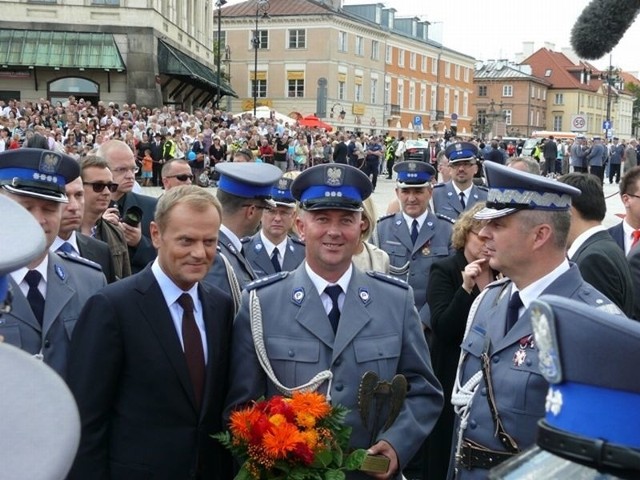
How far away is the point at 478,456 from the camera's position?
3777mm

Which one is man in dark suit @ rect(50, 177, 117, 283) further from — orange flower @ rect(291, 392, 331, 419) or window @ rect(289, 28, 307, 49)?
window @ rect(289, 28, 307, 49)

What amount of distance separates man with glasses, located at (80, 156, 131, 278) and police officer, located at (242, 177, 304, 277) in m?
1.06

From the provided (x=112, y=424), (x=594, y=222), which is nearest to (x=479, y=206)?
(x=594, y=222)

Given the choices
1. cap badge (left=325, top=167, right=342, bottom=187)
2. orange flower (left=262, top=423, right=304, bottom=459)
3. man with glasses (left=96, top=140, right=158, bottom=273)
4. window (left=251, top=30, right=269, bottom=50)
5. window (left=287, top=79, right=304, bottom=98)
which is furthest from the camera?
window (left=251, top=30, right=269, bottom=50)

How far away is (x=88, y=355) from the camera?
363 centimetres

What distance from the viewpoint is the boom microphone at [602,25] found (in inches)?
64.0

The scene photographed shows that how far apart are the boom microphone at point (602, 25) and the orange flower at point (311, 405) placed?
192 centimetres

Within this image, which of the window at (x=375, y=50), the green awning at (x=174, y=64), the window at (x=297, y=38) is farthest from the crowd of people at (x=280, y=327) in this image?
the window at (x=375, y=50)

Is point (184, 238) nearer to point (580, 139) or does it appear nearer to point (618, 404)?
point (618, 404)

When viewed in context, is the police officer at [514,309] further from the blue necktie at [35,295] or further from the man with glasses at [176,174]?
the man with glasses at [176,174]

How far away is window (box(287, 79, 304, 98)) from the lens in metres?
83.4

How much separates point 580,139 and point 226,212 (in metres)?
38.1

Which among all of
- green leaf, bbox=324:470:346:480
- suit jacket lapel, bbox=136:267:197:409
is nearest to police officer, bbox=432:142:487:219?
suit jacket lapel, bbox=136:267:197:409

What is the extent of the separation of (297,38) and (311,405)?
8137 centimetres
